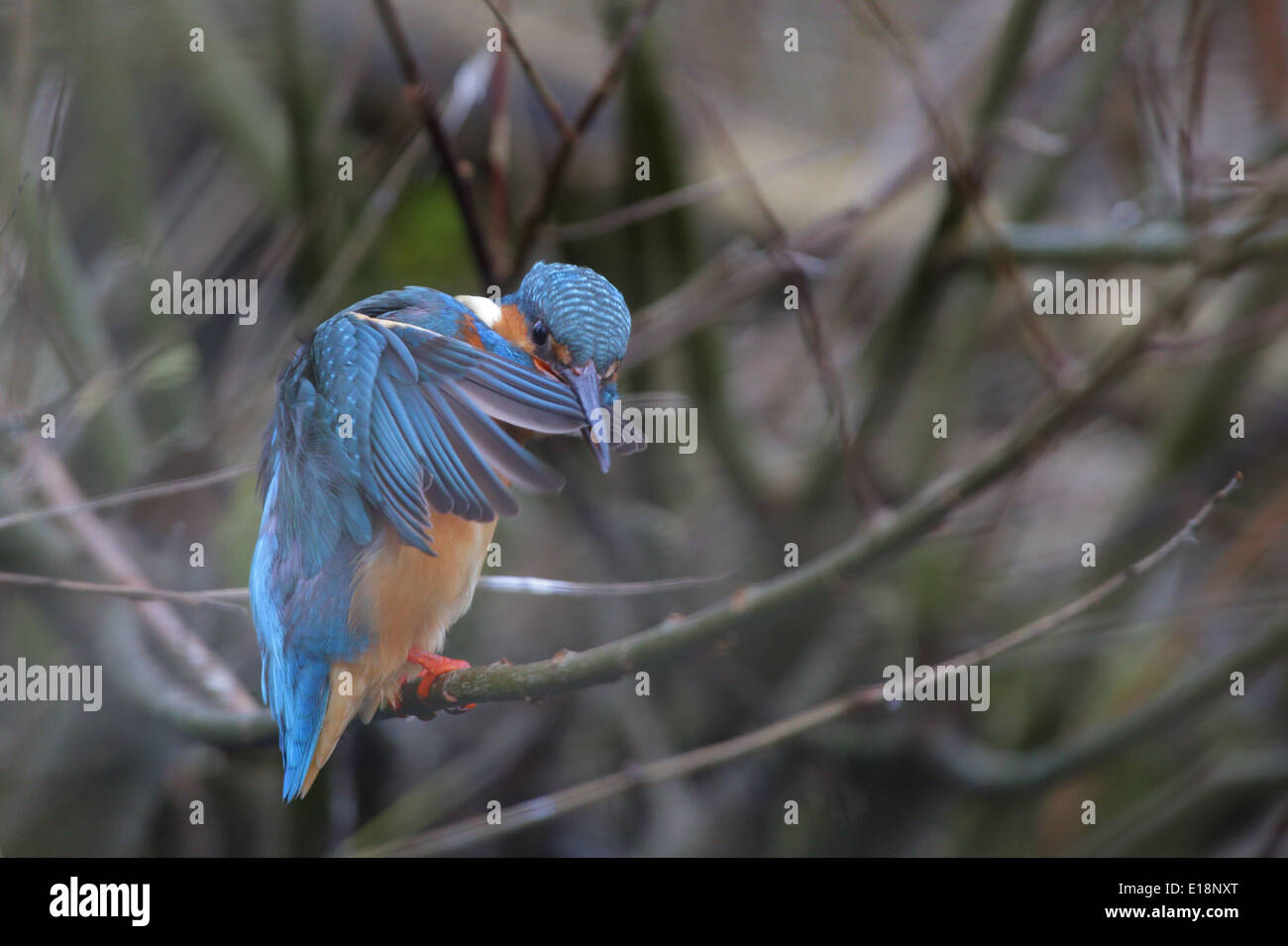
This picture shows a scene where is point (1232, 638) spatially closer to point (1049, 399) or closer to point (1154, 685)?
point (1154, 685)

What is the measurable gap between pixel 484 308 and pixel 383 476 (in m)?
0.28

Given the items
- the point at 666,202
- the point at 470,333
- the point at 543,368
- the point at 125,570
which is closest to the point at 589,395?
the point at 543,368

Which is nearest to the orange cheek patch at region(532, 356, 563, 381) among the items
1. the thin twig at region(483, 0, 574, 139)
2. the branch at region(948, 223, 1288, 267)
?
the thin twig at region(483, 0, 574, 139)

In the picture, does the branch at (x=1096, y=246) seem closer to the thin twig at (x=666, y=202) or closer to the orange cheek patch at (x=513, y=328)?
the thin twig at (x=666, y=202)

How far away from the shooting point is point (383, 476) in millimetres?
1351

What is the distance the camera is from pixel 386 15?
5.52 ft

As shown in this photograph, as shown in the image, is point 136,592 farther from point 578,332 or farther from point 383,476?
point 578,332

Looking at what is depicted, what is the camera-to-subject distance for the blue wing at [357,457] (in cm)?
126

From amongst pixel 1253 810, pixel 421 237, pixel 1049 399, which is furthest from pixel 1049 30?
pixel 1253 810

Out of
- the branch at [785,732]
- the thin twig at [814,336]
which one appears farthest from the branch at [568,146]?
the branch at [785,732]

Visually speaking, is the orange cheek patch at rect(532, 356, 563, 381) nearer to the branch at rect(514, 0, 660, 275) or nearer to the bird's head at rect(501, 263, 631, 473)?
the bird's head at rect(501, 263, 631, 473)

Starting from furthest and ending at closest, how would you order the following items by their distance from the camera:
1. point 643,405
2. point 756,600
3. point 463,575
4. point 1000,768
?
point 1000,768 < point 643,405 < point 463,575 < point 756,600

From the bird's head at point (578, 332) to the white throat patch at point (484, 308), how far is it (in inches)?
1.0

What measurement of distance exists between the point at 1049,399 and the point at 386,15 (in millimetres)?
1052
